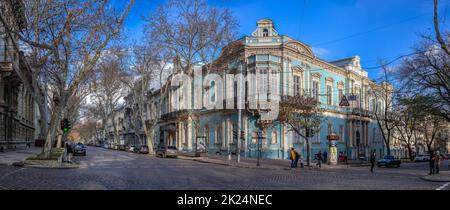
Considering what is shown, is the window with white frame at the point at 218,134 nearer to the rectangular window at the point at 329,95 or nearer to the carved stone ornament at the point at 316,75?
the carved stone ornament at the point at 316,75

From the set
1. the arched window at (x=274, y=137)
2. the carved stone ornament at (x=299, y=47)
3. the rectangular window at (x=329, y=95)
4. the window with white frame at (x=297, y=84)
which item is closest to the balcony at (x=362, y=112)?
the rectangular window at (x=329, y=95)

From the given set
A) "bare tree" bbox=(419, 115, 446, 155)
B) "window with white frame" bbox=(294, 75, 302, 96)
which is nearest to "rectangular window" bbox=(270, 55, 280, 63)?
"window with white frame" bbox=(294, 75, 302, 96)

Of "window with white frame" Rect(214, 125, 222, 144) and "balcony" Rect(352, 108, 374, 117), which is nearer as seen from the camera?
"window with white frame" Rect(214, 125, 222, 144)

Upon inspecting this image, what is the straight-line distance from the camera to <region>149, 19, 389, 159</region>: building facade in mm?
37656

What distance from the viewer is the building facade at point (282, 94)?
37656 millimetres

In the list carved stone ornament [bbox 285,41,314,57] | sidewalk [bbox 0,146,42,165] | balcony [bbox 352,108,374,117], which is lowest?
sidewalk [bbox 0,146,42,165]

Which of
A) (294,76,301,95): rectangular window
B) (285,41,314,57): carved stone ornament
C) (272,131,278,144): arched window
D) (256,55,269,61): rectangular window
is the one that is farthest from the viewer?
(294,76,301,95): rectangular window

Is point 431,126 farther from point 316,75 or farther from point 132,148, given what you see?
point 132,148

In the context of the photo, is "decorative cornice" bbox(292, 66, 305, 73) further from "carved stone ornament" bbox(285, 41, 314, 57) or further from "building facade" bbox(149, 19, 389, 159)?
"carved stone ornament" bbox(285, 41, 314, 57)

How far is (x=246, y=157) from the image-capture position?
37.2 meters

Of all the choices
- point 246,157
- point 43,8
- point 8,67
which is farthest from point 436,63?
point 8,67

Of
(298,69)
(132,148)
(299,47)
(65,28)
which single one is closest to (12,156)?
(65,28)

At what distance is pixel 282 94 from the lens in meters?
38.2
